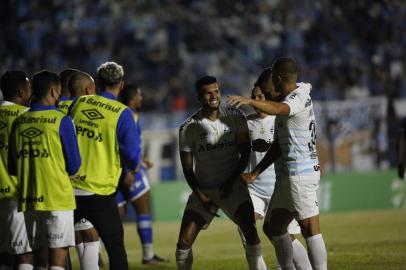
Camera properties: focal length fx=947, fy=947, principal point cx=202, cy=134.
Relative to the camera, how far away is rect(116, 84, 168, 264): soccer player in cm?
1473

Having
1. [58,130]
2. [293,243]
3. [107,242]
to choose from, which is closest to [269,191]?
[293,243]

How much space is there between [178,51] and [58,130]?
24349 mm

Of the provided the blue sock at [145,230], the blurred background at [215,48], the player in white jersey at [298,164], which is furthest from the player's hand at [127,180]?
the blurred background at [215,48]

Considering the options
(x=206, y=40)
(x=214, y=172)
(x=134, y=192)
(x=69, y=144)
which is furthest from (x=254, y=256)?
(x=206, y=40)

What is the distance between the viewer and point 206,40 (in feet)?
108

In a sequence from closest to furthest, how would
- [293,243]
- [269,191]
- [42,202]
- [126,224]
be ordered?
[42,202] < [293,243] < [269,191] < [126,224]

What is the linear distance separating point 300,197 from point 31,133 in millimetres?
2660

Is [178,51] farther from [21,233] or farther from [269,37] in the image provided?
[21,233]

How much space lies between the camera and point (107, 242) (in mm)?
8969

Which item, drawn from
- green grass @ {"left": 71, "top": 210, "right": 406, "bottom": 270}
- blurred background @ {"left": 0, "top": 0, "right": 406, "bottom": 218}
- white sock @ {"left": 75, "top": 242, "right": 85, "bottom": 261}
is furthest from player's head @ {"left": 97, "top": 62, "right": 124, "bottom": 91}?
blurred background @ {"left": 0, "top": 0, "right": 406, "bottom": 218}

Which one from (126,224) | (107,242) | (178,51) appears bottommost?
(126,224)

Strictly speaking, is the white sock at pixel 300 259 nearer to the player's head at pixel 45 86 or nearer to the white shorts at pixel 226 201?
the white shorts at pixel 226 201

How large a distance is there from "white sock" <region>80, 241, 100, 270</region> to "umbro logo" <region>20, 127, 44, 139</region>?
7.40 feet

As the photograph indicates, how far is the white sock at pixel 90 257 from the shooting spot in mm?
10203
